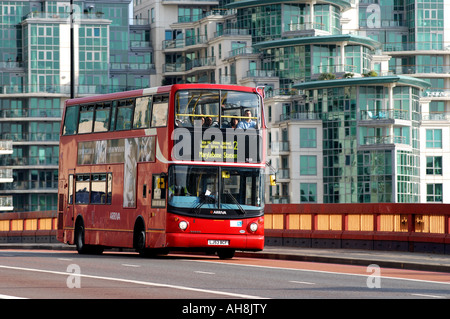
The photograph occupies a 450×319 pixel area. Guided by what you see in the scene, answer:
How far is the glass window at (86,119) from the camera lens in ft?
112

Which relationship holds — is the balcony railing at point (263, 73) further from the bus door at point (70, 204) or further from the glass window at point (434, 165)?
the bus door at point (70, 204)

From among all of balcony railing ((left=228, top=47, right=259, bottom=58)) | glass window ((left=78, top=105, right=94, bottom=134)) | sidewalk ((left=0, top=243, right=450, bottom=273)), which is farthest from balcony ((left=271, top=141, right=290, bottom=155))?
glass window ((left=78, top=105, right=94, bottom=134))

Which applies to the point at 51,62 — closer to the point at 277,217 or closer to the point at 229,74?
the point at 229,74

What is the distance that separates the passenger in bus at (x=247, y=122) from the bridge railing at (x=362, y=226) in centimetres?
573

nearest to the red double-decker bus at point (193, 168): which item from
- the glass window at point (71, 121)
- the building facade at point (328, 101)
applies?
the glass window at point (71, 121)

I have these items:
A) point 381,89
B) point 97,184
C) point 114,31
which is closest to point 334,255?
point 97,184

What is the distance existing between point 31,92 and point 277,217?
300 ft

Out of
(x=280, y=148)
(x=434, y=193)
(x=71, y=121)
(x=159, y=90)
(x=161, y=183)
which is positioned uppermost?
(x=159, y=90)

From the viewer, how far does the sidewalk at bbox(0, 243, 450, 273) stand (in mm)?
26844

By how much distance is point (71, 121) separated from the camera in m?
35.5

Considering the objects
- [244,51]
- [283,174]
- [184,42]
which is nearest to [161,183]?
[283,174]

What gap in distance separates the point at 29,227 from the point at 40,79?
71126 millimetres

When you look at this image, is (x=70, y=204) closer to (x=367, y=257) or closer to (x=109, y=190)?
(x=109, y=190)

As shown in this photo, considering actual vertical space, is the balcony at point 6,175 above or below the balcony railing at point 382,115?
below
